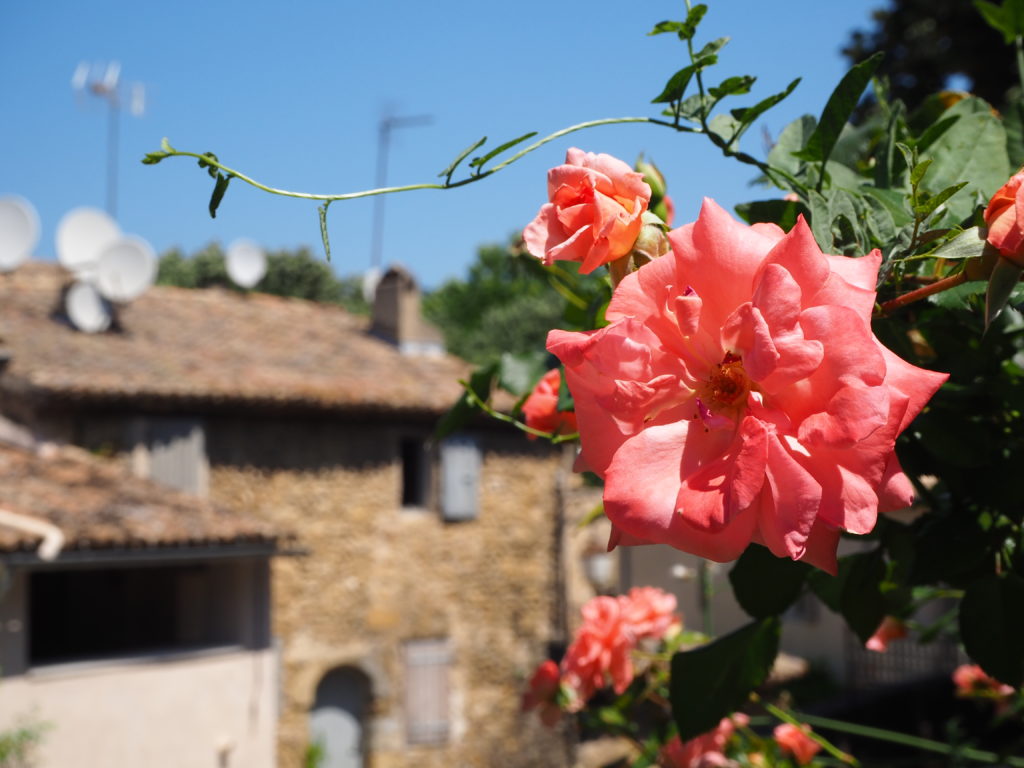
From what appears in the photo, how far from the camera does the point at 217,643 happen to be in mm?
11719

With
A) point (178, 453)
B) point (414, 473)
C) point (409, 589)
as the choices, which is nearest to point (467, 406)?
point (178, 453)

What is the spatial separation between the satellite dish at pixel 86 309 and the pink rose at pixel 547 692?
467 inches

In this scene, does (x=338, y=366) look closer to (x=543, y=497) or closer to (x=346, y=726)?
(x=543, y=497)

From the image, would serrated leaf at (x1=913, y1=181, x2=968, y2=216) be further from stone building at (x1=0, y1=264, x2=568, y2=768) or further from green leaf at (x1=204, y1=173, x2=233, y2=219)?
stone building at (x1=0, y1=264, x2=568, y2=768)

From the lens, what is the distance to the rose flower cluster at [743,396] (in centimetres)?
63

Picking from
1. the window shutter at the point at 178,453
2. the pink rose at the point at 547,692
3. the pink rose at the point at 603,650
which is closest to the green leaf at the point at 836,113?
the pink rose at the point at 603,650

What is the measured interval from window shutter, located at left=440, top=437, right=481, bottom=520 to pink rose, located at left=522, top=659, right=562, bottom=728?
1183 cm

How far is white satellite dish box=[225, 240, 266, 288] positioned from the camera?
54.0 ft

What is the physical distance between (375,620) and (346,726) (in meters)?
1.37

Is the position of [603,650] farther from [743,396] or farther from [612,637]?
[743,396]

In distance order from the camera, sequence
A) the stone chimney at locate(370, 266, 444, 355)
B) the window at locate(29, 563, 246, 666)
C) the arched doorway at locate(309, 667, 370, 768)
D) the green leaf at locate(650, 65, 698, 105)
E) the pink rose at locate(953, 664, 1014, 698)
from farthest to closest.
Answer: the stone chimney at locate(370, 266, 444, 355)
the arched doorway at locate(309, 667, 370, 768)
the window at locate(29, 563, 246, 666)
the pink rose at locate(953, 664, 1014, 698)
the green leaf at locate(650, 65, 698, 105)

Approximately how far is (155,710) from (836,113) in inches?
424

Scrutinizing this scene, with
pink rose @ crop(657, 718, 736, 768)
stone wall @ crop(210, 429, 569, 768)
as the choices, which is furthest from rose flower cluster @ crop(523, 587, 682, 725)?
stone wall @ crop(210, 429, 569, 768)

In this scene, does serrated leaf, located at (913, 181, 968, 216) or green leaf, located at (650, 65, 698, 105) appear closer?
serrated leaf, located at (913, 181, 968, 216)
